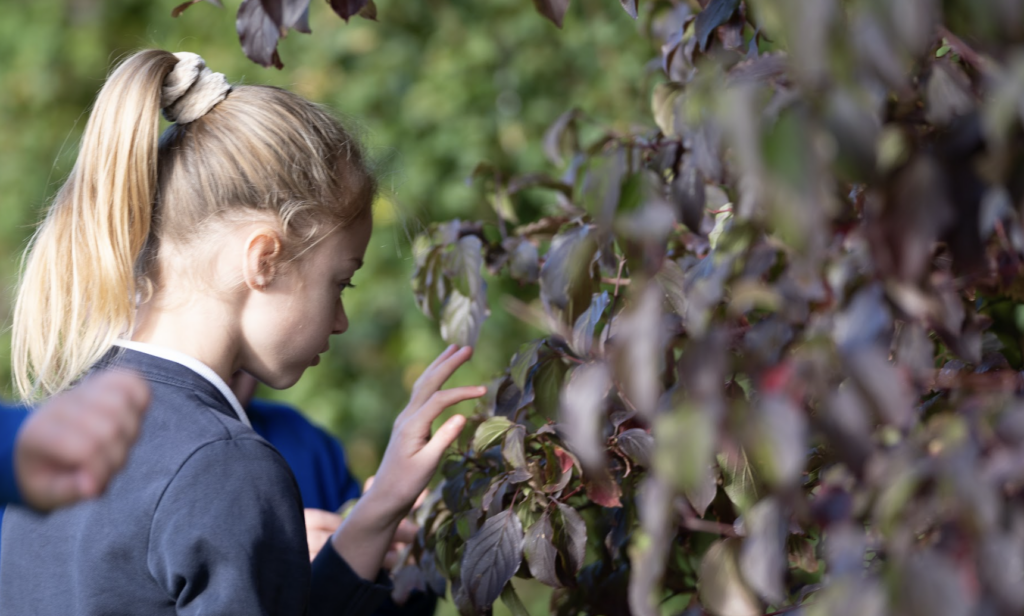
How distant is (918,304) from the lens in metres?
0.52

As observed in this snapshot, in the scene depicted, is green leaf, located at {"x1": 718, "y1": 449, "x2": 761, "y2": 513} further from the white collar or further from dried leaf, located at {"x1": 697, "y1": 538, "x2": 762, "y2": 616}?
the white collar

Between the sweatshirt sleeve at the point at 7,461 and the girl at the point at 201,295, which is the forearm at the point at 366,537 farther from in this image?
the sweatshirt sleeve at the point at 7,461

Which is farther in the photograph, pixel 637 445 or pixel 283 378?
pixel 283 378

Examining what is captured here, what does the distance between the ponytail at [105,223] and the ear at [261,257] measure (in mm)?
135

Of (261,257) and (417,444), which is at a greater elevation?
(261,257)

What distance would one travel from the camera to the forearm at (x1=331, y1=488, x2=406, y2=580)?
1.31 metres

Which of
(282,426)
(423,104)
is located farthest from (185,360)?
(423,104)

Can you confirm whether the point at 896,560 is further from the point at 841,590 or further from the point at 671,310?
the point at 671,310

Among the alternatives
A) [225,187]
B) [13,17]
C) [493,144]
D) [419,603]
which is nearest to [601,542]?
[419,603]

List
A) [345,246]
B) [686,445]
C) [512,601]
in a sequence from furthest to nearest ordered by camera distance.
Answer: [345,246], [512,601], [686,445]

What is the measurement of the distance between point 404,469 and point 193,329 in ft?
1.07

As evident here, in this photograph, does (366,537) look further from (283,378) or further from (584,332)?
(584,332)

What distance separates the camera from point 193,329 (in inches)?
49.8

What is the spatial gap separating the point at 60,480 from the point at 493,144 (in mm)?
2737
